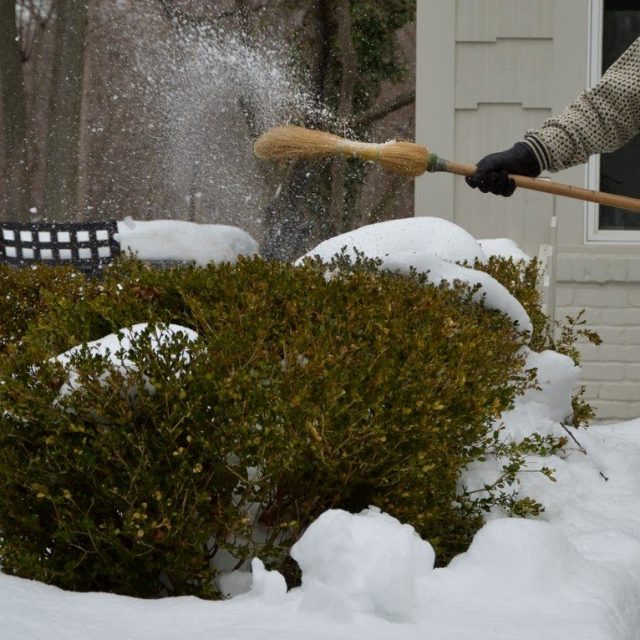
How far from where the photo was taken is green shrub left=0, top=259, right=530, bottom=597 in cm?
262

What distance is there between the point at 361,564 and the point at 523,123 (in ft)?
15.7

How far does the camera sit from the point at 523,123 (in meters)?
6.91

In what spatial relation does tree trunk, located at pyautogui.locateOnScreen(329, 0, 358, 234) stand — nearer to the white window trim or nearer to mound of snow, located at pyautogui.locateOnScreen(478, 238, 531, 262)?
the white window trim

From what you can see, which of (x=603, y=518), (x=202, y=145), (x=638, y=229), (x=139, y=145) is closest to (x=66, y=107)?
(x=202, y=145)

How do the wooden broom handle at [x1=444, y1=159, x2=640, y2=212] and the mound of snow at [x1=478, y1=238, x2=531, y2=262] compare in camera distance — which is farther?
the mound of snow at [x1=478, y1=238, x2=531, y2=262]

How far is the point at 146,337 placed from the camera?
8.95ft

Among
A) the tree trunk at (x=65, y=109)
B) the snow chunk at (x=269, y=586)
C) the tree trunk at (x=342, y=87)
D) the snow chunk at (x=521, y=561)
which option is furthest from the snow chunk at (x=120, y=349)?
the tree trunk at (x=342, y=87)

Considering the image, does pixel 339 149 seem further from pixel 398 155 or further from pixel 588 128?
pixel 588 128

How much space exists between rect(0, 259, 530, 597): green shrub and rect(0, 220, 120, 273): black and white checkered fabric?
317cm

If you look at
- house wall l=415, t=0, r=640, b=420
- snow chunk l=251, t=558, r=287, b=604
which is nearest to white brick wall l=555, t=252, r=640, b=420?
house wall l=415, t=0, r=640, b=420

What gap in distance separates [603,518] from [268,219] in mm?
12785

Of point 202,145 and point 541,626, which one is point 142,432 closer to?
point 541,626

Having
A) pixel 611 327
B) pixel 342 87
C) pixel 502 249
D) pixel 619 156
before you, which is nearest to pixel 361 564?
pixel 502 249

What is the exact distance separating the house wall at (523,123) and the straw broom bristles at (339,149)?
242 cm
